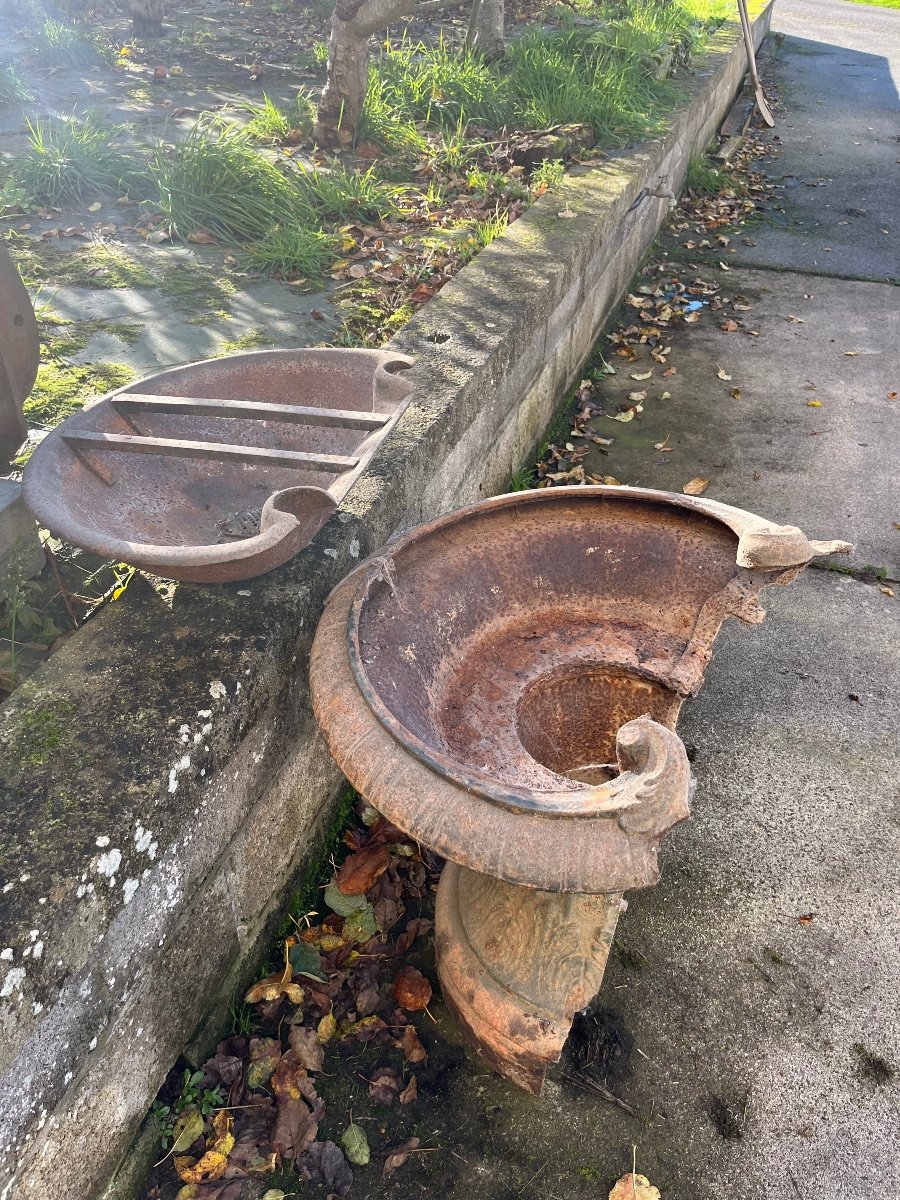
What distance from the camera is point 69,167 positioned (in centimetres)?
491

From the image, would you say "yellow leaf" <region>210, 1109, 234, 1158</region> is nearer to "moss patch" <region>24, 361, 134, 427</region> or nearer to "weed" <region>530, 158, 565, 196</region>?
"moss patch" <region>24, 361, 134, 427</region>

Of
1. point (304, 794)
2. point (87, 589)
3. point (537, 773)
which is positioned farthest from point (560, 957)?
point (87, 589)

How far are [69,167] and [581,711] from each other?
4.60m

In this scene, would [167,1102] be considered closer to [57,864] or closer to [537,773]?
[57,864]

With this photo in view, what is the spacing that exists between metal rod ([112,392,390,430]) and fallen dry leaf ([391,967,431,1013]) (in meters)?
1.34

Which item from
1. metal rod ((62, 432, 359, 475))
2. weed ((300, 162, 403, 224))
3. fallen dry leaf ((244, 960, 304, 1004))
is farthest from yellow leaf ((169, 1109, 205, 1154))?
weed ((300, 162, 403, 224))

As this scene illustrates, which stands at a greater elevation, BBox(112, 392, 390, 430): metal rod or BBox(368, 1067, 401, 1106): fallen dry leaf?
BBox(112, 392, 390, 430): metal rod

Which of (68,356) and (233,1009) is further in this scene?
(68,356)

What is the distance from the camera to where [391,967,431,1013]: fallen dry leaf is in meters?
2.12

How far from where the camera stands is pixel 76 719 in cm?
169

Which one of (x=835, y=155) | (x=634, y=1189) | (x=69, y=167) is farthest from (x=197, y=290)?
(x=835, y=155)

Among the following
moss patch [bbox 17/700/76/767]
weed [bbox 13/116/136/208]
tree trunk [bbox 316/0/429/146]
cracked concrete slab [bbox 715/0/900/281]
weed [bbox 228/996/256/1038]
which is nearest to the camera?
moss patch [bbox 17/700/76/767]

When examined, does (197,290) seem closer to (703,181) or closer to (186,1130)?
(186,1130)

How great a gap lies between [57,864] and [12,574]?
40.8 inches
